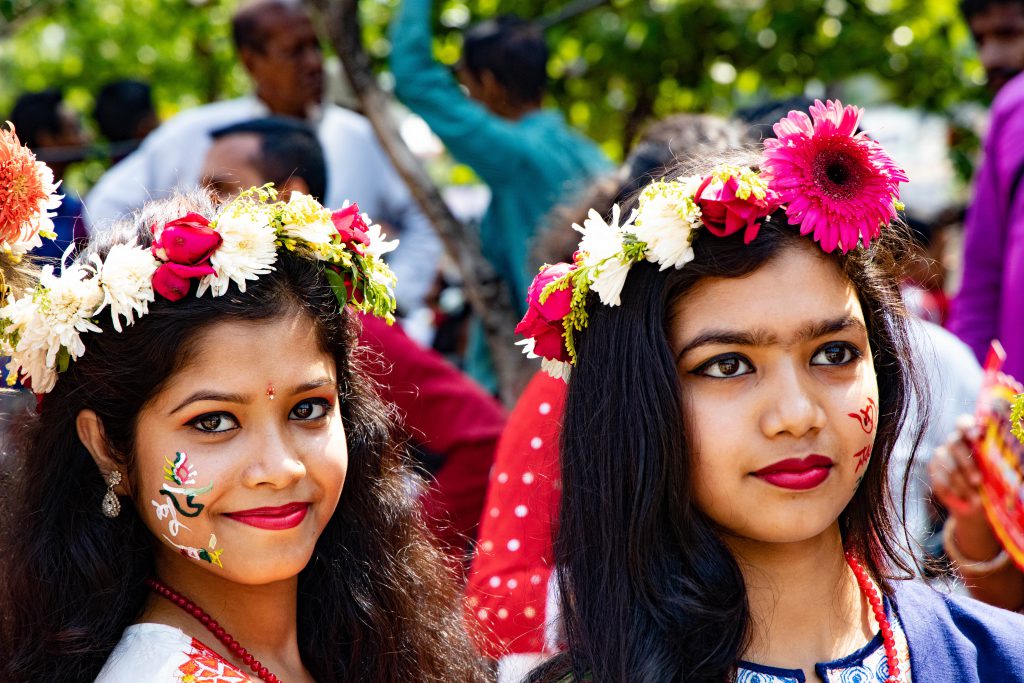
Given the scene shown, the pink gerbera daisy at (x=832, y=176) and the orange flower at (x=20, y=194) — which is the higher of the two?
the pink gerbera daisy at (x=832, y=176)

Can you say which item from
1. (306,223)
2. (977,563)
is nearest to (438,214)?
(306,223)

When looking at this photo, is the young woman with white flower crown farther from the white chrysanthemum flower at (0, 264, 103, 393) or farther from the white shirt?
the white shirt

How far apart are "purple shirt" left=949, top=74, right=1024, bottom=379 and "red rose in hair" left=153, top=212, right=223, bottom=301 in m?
2.32

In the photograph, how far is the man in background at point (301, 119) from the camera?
17.9 feet

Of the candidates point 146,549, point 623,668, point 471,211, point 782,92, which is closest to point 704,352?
point 623,668

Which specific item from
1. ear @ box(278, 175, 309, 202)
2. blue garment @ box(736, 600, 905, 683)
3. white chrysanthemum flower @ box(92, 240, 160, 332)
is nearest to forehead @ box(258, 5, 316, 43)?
ear @ box(278, 175, 309, 202)

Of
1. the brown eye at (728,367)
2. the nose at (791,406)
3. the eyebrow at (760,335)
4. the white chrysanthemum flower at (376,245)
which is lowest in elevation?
the nose at (791,406)

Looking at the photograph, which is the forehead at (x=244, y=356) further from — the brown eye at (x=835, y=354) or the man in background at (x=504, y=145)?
the man in background at (x=504, y=145)

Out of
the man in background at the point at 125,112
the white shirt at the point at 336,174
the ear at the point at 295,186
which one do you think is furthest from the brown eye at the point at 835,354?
the man in background at the point at 125,112

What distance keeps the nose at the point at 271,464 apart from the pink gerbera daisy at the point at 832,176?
105 cm

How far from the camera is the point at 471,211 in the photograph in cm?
1099

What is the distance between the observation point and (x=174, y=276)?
2.63m

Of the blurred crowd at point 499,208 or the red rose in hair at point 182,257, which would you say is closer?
the red rose in hair at point 182,257

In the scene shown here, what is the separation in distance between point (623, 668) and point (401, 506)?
0.86 meters
